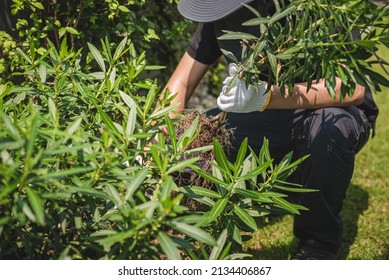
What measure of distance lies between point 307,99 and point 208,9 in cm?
63

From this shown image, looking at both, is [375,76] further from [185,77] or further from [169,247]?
[185,77]

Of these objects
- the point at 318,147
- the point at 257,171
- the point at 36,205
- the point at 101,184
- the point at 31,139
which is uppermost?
the point at 31,139

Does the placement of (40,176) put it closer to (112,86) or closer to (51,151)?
(51,151)

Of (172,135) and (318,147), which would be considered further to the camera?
(318,147)

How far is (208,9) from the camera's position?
2629 millimetres

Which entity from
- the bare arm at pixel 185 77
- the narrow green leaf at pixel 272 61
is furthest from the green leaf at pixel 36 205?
the bare arm at pixel 185 77

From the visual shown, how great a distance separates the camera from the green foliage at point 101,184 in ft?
5.03

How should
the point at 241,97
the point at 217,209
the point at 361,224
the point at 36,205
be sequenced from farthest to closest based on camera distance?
the point at 361,224 < the point at 241,97 < the point at 217,209 < the point at 36,205

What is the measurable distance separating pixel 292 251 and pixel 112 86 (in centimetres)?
149

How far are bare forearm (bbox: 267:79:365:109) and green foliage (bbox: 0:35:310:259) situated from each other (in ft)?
2.07

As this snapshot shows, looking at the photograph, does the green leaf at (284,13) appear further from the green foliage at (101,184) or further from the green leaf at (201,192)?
the green leaf at (201,192)

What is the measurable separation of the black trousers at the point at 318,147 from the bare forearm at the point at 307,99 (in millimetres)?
68

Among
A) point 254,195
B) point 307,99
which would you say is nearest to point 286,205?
point 254,195

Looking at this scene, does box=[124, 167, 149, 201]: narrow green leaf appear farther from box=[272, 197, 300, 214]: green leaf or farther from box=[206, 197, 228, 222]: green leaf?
box=[272, 197, 300, 214]: green leaf
